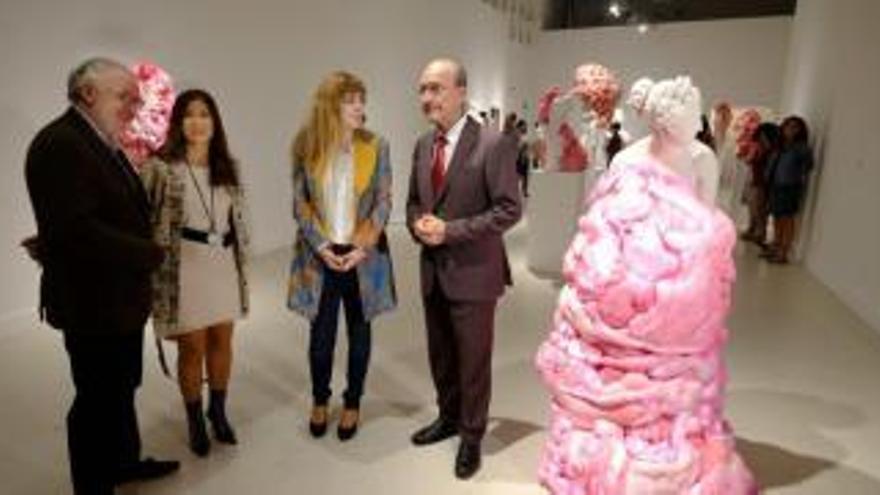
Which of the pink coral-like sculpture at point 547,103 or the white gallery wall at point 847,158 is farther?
the pink coral-like sculpture at point 547,103

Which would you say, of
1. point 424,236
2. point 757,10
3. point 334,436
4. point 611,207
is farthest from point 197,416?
point 757,10

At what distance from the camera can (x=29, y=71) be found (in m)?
4.16

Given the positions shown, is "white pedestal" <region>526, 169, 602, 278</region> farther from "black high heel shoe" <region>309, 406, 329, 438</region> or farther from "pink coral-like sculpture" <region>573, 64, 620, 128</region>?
"black high heel shoe" <region>309, 406, 329, 438</region>

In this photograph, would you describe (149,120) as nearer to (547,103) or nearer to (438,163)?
(438,163)

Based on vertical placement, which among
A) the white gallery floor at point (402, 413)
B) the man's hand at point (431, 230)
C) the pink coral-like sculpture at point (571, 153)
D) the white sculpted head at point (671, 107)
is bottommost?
the white gallery floor at point (402, 413)

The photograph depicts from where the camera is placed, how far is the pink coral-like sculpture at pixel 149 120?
11.2 feet

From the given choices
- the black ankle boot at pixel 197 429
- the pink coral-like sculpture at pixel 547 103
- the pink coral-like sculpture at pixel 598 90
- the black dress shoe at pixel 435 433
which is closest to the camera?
the black ankle boot at pixel 197 429

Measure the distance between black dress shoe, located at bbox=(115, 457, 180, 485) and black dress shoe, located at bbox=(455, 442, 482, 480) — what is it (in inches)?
42.0

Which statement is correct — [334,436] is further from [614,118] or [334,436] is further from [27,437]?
[614,118]

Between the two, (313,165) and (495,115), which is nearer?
(313,165)

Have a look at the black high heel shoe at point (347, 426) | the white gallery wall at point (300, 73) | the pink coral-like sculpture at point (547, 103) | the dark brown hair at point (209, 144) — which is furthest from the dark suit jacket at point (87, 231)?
the pink coral-like sculpture at point (547, 103)

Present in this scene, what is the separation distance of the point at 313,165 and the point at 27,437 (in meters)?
1.62

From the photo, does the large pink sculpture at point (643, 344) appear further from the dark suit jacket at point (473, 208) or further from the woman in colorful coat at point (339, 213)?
the woman in colorful coat at point (339, 213)

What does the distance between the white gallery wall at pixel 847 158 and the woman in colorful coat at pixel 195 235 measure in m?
4.05
